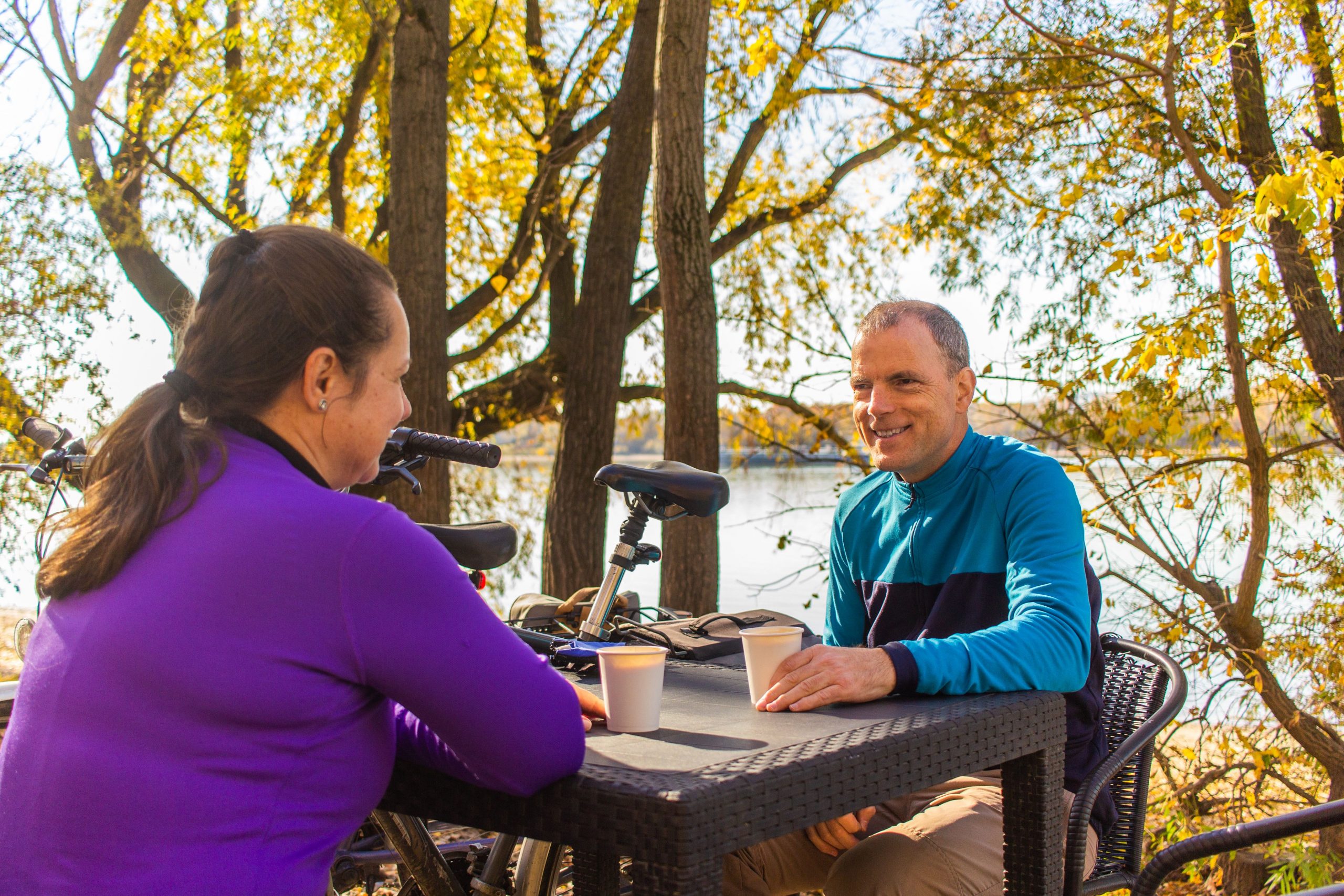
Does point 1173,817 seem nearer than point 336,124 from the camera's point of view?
Yes

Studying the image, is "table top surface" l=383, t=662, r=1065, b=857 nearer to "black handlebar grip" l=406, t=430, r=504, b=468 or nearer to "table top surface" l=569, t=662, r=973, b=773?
"table top surface" l=569, t=662, r=973, b=773

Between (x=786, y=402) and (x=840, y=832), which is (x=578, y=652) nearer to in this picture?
(x=840, y=832)

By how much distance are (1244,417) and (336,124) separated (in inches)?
250

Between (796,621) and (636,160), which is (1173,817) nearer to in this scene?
(796,621)

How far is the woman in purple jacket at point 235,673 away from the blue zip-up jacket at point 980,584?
2.30ft

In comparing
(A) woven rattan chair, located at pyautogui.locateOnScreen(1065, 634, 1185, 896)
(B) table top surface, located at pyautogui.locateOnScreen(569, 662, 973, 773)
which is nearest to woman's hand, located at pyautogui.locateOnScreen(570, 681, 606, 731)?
(B) table top surface, located at pyautogui.locateOnScreen(569, 662, 973, 773)

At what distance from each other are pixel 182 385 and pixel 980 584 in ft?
4.41

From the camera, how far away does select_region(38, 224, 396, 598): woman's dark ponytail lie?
1187mm

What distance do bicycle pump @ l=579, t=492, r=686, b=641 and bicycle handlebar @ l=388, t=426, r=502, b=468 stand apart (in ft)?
1.19

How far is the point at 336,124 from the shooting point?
7934 mm

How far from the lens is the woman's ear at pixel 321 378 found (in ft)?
4.22

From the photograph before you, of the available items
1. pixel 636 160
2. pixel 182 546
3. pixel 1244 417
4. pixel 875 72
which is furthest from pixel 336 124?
pixel 182 546

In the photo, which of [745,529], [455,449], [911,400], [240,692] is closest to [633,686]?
[240,692]

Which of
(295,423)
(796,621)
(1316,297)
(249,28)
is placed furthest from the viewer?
(249,28)
